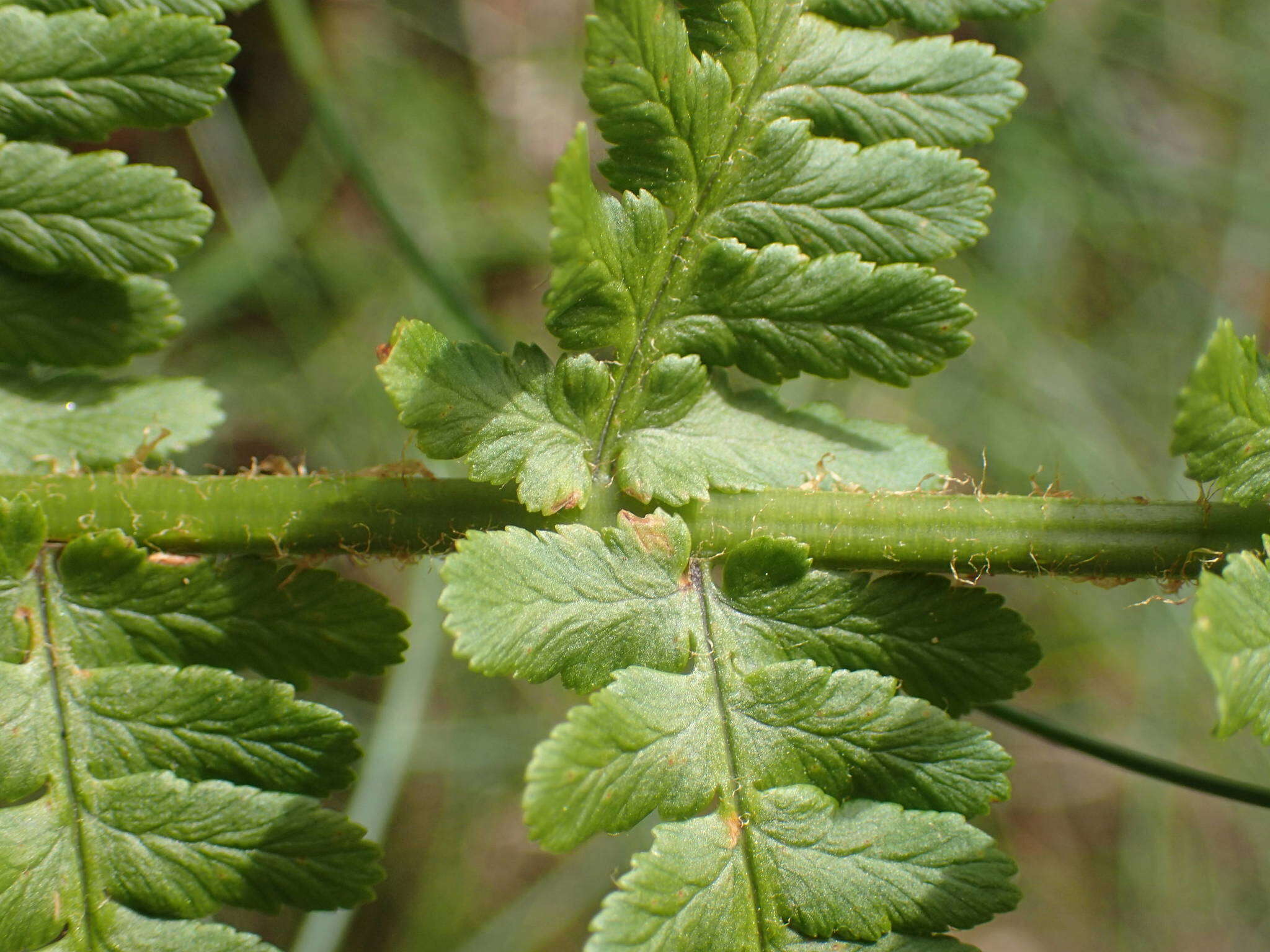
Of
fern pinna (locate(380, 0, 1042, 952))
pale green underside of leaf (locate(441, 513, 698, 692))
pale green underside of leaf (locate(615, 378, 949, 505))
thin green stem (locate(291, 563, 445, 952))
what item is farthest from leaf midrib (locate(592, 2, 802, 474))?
thin green stem (locate(291, 563, 445, 952))

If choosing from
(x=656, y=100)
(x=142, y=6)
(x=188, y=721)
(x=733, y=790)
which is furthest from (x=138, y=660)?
(x=656, y=100)

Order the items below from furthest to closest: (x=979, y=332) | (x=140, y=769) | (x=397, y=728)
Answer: (x=979, y=332) < (x=397, y=728) < (x=140, y=769)

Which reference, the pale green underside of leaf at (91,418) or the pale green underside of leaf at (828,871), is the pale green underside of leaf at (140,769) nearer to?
the pale green underside of leaf at (91,418)

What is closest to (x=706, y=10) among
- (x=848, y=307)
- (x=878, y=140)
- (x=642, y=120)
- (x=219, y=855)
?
(x=642, y=120)

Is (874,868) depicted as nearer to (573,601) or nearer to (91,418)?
(573,601)

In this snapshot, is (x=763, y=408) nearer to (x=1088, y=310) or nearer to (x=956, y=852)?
(x=956, y=852)

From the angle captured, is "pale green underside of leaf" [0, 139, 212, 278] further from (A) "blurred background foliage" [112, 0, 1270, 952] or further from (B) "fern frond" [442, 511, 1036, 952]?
(A) "blurred background foliage" [112, 0, 1270, 952]
